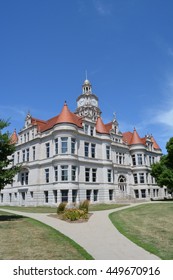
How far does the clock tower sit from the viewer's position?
219 feet

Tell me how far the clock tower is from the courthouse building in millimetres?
17732

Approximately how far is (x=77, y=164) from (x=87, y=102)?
110ft

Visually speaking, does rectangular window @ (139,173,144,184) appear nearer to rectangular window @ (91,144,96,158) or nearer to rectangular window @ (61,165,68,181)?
rectangular window @ (91,144,96,158)

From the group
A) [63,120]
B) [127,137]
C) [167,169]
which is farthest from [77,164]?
[127,137]

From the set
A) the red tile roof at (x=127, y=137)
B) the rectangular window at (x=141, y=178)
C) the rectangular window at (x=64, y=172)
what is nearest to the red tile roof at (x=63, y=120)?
the rectangular window at (x=64, y=172)

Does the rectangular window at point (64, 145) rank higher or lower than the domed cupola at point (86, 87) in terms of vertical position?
lower

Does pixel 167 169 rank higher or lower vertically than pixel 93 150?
lower

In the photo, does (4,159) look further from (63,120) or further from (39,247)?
(63,120)

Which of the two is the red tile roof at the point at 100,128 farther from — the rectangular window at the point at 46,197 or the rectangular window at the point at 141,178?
the rectangular window at the point at 46,197

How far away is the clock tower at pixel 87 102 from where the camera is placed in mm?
66750

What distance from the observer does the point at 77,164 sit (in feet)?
124

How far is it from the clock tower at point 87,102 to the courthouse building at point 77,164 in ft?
58.2

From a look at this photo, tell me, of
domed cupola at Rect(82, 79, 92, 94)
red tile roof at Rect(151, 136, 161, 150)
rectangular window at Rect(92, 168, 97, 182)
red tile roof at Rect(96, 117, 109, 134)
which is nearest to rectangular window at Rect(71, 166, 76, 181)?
rectangular window at Rect(92, 168, 97, 182)

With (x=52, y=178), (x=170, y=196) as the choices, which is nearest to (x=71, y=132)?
(x=52, y=178)
